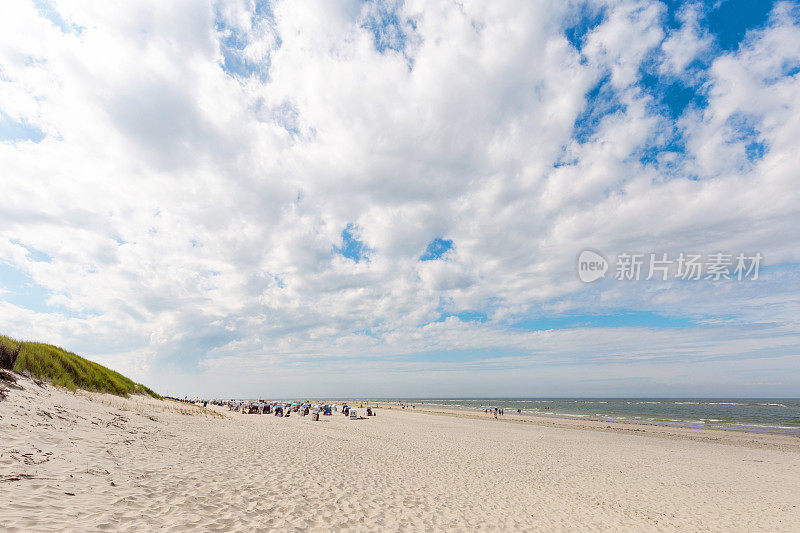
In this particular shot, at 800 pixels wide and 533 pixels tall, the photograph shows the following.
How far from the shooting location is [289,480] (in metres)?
9.66

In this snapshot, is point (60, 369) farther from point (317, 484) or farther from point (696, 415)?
point (696, 415)

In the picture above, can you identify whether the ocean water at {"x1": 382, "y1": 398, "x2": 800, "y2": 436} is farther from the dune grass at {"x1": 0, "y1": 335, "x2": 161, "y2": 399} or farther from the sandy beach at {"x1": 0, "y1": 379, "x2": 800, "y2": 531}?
the dune grass at {"x1": 0, "y1": 335, "x2": 161, "y2": 399}

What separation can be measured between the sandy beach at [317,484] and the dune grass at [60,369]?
88.6 inches

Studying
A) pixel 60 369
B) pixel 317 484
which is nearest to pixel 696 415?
pixel 317 484

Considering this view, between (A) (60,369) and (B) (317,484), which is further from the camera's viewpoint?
(A) (60,369)

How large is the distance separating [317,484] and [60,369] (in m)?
17.6

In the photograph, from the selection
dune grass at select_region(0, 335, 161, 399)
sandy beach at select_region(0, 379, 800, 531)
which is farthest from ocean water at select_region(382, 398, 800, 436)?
dune grass at select_region(0, 335, 161, 399)

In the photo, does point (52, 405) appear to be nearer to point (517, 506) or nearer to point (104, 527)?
Result: point (104, 527)

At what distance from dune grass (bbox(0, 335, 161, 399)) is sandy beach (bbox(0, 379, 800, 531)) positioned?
7.38ft

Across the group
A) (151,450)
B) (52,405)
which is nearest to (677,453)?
(151,450)

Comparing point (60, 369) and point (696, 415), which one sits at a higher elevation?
point (60, 369)

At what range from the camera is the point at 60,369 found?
18.3 meters

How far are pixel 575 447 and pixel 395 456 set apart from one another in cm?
1373

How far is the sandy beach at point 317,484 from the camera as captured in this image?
251 inches
